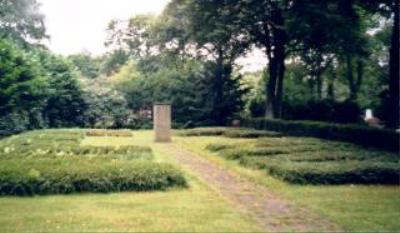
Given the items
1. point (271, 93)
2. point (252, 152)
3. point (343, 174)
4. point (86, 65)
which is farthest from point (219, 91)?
point (86, 65)

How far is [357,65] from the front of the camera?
4569 cm

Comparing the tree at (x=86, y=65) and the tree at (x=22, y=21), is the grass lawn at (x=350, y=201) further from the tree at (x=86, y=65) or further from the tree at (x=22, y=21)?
the tree at (x=86, y=65)

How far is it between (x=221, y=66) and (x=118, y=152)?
23.2 metres

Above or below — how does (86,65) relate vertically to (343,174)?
above

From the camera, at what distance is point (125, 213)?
28.0 feet

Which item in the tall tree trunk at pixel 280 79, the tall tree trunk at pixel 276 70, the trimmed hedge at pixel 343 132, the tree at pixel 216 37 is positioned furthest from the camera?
the tall tree trunk at pixel 280 79

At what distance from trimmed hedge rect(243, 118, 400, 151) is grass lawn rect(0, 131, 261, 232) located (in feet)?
32.6

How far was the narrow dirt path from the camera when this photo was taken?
774cm

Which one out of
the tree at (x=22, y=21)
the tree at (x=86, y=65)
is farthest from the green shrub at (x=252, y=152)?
the tree at (x=86, y=65)

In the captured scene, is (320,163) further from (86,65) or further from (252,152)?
(86,65)

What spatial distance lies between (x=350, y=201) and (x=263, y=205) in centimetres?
166

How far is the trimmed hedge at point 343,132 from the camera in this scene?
59.9ft

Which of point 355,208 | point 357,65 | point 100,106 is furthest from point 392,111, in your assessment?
point 357,65

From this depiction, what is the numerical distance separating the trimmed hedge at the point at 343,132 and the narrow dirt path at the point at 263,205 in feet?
23.3
